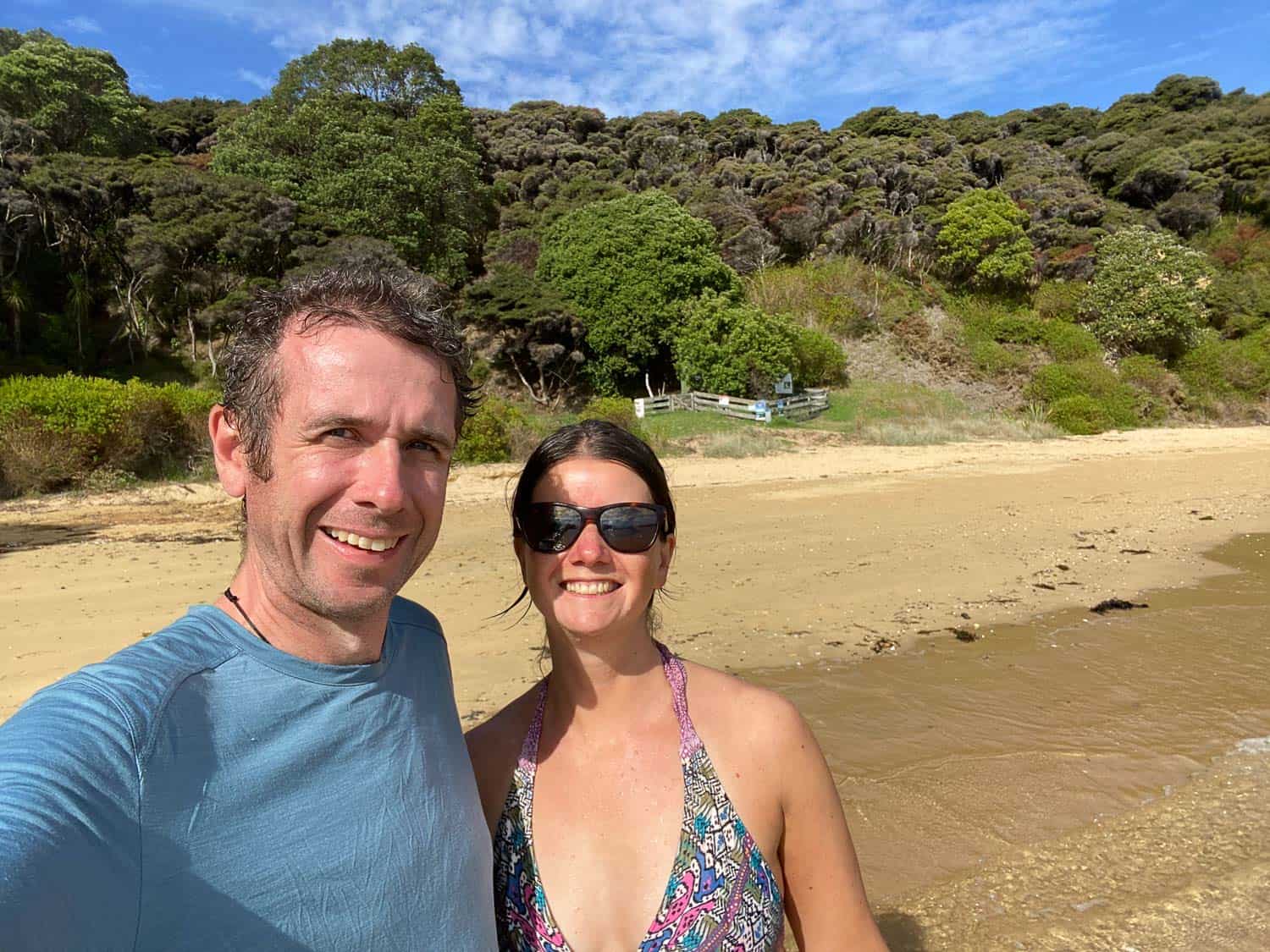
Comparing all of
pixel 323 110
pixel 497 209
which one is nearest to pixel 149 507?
pixel 323 110

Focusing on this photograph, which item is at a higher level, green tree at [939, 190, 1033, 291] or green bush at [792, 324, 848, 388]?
green tree at [939, 190, 1033, 291]

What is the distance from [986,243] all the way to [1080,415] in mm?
15008

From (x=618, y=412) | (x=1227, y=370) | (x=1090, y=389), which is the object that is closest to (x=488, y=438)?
(x=618, y=412)

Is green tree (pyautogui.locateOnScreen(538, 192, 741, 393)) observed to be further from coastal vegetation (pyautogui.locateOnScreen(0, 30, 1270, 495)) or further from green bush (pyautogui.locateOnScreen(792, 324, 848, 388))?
green bush (pyautogui.locateOnScreen(792, 324, 848, 388))

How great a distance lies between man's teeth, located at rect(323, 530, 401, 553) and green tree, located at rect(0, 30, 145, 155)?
132 feet

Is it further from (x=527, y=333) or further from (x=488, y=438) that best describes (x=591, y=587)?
(x=527, y=333)

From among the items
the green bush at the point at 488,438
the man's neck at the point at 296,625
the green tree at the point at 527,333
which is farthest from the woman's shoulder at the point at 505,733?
the green tree at the point at 527,333

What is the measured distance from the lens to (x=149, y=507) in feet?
39.8

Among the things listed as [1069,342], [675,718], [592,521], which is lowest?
[675,718]

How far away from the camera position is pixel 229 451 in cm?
131

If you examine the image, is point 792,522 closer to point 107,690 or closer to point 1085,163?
point 107,690

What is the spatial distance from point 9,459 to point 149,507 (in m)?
2.36

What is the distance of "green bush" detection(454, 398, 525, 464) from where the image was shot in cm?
1638

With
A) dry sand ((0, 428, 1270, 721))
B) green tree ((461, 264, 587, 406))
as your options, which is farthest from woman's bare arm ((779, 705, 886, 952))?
green tree ((461, 264, 587, 406))
